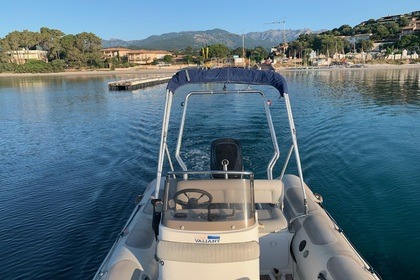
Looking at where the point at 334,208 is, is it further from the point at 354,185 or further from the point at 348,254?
the point at 348,254

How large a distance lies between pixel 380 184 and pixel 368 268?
669 centimetres

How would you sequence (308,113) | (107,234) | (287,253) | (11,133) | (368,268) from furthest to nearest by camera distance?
(308,113) < (11,133) < (107,234) < (287,253) < (368,268)

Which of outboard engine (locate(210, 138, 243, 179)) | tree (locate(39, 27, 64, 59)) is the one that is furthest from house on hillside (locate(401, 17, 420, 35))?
outboard engine (locate(210, 138, 243, 179))

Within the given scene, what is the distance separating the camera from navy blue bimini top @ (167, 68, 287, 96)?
6145 mm

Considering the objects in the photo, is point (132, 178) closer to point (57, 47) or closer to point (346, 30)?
point (57, 47)

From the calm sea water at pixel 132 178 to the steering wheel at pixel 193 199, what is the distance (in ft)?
11.7

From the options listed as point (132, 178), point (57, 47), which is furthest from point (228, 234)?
point (57, 47)

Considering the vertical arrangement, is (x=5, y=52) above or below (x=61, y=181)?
above

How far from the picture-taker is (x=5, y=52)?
348ft

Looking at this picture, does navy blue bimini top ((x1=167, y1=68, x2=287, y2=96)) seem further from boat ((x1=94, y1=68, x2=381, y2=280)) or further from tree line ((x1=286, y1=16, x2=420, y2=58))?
tree line ((x1=286, y1=16, x2=420, y2=58))

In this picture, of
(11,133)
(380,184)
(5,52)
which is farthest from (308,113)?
(5,52)

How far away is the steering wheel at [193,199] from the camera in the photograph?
13.7 feet

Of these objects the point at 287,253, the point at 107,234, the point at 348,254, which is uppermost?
the point at 348,254

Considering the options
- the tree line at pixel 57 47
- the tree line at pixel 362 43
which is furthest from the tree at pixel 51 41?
the tree line at pixel 362 43
